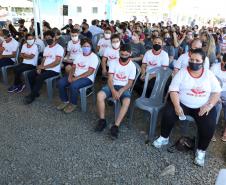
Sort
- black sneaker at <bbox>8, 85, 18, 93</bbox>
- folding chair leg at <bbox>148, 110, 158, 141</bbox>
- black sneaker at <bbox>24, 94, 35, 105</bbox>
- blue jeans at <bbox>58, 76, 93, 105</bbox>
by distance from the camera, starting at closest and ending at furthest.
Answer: folding chair leg at <bbox>148, 110, 158, 141</bbox>
blue jeans at <bbox>58, 76, 93, 105</bbox>
black sneaker at <bbox>24, 94, 35, 105</bbox>
black sneaker at <bbox>8, 85, 18, 93</bbox>

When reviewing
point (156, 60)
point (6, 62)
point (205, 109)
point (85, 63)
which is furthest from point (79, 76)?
point (6, 62)

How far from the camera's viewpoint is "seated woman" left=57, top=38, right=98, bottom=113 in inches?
161

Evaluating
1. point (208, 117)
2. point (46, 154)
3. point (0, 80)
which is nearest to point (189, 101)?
point (208, 117)

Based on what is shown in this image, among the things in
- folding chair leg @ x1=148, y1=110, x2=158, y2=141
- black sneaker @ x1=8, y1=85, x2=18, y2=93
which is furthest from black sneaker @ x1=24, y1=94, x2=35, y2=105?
folding chair leg @ x1=148, y1=110, x2=158, y2=141

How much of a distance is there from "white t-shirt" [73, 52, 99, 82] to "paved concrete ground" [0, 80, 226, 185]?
2.71 feet

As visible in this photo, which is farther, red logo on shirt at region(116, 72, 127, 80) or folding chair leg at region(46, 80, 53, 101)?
folding chair leg at region(46, 80, 53, 101)

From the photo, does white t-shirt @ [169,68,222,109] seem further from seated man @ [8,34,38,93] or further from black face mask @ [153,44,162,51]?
seated man @ [8,34,38,93]

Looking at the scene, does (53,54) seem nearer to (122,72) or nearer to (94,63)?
(94,63)

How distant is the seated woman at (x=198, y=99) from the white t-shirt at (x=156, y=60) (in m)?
1.29

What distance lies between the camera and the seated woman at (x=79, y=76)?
4.08m

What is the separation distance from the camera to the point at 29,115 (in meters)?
4.02

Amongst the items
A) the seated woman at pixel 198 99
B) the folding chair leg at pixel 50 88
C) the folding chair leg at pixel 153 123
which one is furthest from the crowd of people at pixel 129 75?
the folding chair leg at pixel 153 123

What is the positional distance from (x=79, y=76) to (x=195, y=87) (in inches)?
77.7

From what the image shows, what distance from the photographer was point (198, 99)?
2979mm
